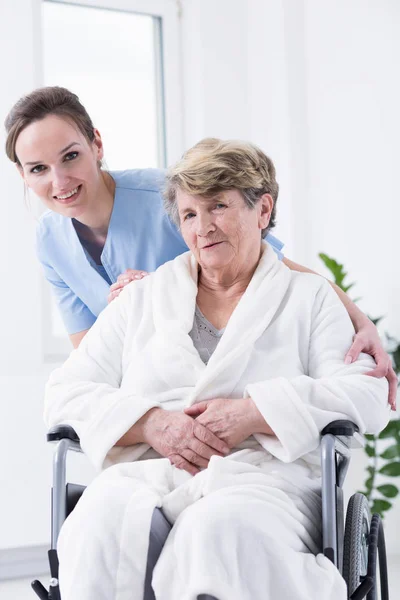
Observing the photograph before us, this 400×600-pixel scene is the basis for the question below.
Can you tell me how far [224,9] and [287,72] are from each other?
0.54m

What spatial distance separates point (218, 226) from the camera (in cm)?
164

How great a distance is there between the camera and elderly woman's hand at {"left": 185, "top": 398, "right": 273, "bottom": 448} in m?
1.45

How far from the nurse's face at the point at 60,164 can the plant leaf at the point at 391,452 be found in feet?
5.52

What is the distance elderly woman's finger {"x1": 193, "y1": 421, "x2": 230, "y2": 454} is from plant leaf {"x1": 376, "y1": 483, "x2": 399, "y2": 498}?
5.75 ft

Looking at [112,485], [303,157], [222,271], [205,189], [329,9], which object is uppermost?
[329,9]

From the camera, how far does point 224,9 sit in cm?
383

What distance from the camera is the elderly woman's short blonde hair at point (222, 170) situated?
1.61 metres

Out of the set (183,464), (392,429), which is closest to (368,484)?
(392,429)

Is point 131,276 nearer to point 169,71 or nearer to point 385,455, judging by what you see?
point 385,455

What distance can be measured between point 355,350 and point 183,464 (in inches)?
16.7

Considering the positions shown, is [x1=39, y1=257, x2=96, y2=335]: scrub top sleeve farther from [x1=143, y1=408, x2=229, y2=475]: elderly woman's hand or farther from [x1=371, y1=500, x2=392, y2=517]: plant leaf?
[x1=371, y1=500, x2=392, y2=517]: plant leaf

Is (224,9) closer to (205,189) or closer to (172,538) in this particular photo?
(205,189)

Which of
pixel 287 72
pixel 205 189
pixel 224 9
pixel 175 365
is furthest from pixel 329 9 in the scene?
pixel 175 365

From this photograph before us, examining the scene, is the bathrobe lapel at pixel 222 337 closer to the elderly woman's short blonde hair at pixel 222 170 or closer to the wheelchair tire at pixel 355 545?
the elderly woman's short blonde hair at pixel 222 170
